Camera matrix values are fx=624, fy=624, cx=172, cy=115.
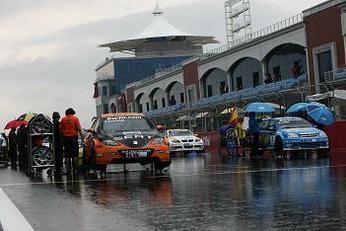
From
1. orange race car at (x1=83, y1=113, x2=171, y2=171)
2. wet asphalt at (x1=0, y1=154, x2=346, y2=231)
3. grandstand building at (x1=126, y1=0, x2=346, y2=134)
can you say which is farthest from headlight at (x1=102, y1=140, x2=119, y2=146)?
grandstand building at (x1=126, y1=0, x2=346, y2=134)

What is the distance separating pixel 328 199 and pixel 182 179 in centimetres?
508

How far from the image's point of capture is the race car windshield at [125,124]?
53.3 feet

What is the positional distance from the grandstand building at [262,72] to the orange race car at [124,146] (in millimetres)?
14958

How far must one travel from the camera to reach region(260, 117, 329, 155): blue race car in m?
21.2

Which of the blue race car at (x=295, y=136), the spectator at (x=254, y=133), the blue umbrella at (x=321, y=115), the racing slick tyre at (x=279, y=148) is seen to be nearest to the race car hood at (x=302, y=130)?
the blue race car at (x=295, y=136)

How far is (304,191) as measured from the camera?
10211 mm

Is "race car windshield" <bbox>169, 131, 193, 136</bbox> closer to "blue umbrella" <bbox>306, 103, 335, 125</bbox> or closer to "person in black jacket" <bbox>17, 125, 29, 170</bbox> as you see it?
"blue umbrella" <bbox>306, 103, 335, 125</bbox>

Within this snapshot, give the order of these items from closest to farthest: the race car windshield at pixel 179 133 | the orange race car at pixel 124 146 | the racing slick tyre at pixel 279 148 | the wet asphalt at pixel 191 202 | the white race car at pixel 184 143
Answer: the wet asphalt at pixel 191 202 < the orange race car at pixel 124 146 < the racing slick tyre at pixel 279 148 < the white race car at pixel 184 143 < the race car windshield at pixel 179 133

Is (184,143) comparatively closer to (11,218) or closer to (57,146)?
(57,146)

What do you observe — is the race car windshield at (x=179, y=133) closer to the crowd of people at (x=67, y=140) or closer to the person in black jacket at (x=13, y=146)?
the person in black jacket at (x=13, y=146)

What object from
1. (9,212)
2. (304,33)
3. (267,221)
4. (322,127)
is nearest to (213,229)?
(267,221)

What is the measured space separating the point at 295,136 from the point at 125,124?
7236 millimetres

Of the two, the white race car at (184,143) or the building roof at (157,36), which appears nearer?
the white race car at (184,143)

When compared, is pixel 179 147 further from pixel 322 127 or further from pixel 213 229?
pixel 213 229
